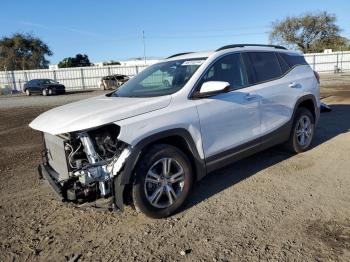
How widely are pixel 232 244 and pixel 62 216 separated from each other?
2.07m

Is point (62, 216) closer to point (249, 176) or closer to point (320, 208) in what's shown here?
point (249, 176)

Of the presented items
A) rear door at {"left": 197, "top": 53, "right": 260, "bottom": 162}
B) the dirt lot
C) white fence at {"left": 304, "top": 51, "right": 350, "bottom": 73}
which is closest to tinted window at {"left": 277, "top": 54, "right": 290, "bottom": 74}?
rear door at {"left": 197, "top": 53, "right": 260, "bottom": 162}

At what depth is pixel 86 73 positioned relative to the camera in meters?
40.8

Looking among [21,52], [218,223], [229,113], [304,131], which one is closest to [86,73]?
[21,52]

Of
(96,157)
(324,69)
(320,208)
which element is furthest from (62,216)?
(324,69)

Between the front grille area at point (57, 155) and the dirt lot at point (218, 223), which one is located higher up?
the front grille area at point (57, 155)

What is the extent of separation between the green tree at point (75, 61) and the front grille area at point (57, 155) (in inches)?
2432

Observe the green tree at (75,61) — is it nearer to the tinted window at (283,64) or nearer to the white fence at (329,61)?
the white fence at (329,61)

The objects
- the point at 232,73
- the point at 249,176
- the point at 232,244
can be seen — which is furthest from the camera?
the point at 249,176

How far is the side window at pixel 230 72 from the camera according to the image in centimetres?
481

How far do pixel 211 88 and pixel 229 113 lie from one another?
553mm

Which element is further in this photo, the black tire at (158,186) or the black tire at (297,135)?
the black tire at (297,135)

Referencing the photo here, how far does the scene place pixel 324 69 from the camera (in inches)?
1615

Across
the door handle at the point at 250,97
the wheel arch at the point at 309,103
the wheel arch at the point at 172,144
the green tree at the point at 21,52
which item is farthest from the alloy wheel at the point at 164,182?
the green tree at the point at 21,52
